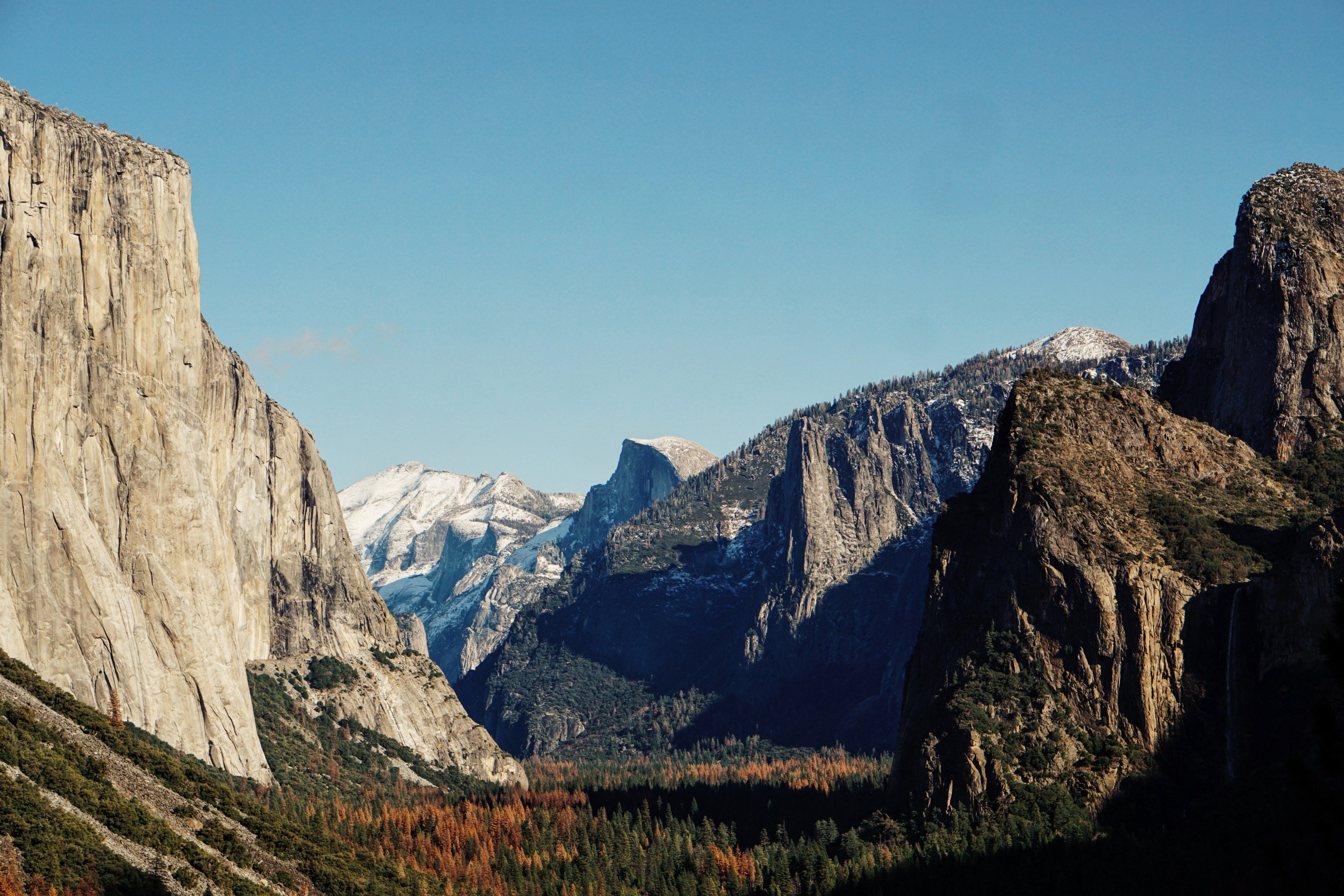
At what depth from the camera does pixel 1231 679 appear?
171750mm

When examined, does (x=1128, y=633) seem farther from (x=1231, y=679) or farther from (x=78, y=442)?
(x=78, y=442)

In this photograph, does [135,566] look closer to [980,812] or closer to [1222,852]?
[980,812]

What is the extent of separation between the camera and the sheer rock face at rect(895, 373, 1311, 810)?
174m

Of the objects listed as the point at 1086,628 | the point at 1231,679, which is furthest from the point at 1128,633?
the point at 1231,679

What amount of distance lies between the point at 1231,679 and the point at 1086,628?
17.9 meters

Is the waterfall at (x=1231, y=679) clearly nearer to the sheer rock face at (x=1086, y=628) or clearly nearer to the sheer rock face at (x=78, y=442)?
the sheer rock face at (x=1086, y=628)

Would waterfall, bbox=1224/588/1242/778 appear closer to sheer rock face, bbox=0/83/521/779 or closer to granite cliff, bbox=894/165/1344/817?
granite cliff, bbox=894/165/1344/817

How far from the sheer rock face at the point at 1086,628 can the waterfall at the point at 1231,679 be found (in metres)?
0.86

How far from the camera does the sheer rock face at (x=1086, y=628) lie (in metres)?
174

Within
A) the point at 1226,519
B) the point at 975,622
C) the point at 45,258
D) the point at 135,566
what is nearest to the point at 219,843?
the point at 135,566

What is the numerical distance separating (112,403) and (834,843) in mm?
112951

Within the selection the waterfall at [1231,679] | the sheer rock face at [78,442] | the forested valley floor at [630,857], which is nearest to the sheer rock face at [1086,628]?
the waterfall at [1231,679]

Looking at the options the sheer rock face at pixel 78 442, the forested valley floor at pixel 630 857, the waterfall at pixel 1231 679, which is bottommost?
the forested valley floor at pixel 630 857

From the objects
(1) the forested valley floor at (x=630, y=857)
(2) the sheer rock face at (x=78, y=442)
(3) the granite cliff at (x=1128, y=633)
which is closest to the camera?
(1) the forested valley floor at (x=630, y=857)
